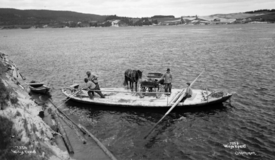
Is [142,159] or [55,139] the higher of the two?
[55,139]

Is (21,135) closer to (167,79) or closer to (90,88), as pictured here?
(90,88)

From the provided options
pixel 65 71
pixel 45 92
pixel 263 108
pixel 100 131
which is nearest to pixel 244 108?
pixel 263 108

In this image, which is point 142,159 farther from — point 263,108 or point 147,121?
point 263,108

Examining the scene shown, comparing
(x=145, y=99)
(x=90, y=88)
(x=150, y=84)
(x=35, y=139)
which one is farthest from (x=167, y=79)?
(x=35, y=139)

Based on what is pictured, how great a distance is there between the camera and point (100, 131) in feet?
59.0

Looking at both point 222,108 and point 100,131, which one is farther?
point 222,108

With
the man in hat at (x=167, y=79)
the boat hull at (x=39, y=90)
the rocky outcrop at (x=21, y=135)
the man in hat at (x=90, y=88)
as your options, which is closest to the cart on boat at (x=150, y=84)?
the man in hat at (x=167, y=79)

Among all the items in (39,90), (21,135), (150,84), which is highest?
(21,135)

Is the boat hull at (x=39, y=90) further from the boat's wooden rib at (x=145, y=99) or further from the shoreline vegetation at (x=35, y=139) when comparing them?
the shoreline vegetation at (x=35, y=139)

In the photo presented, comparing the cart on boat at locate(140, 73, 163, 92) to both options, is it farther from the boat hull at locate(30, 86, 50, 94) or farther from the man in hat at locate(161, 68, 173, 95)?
the boat hull at locate(30, 86, 50, 94)

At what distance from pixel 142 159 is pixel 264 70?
96.5ft

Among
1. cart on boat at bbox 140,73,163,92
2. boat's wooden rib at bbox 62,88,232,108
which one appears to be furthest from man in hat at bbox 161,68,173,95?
boat's wooden rib at bbox 62,88,232,108

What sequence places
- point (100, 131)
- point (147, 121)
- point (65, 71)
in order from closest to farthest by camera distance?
point (100, 131), point (147, 121), point (65, 71)

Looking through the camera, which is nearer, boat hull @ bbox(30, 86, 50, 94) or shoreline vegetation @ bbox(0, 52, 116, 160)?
shoreline vegetation @ bbox(0, 52, 116, 160)
